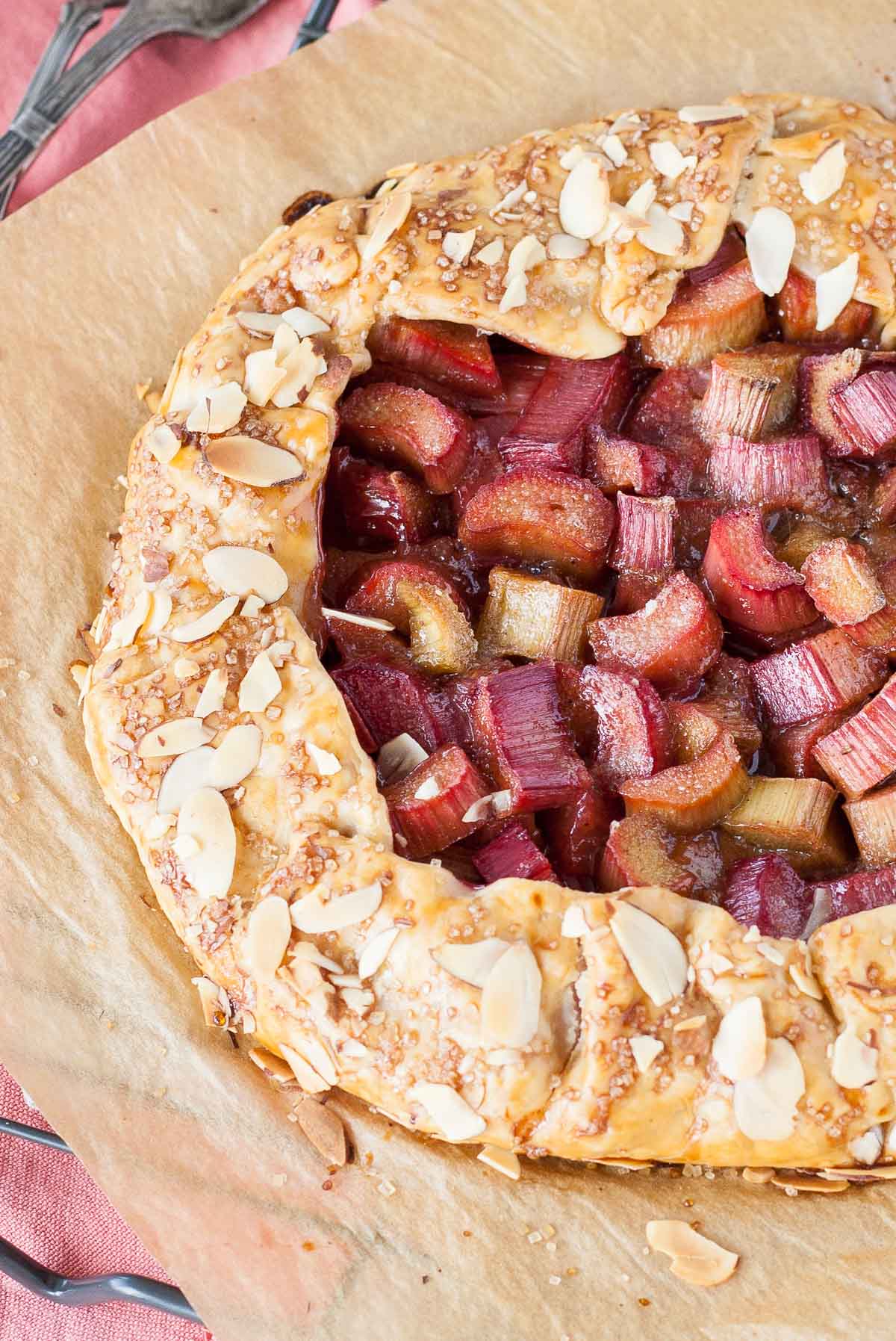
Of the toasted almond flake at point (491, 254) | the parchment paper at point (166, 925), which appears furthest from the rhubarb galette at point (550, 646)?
the parchment paper at point (166, 925)

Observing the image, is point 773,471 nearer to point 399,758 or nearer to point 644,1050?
point 399,758

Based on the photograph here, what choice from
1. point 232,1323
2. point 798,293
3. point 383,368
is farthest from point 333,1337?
point 798,293

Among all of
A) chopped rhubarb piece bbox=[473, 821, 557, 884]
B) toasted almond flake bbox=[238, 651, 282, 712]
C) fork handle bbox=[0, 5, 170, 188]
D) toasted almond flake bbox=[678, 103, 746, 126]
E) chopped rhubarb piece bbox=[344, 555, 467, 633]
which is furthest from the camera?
fork handle bbox=[0, 5, 170, 188]

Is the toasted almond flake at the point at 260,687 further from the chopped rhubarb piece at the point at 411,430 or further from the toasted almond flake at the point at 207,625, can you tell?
the chopped rhubarb piece at the point at 411,430

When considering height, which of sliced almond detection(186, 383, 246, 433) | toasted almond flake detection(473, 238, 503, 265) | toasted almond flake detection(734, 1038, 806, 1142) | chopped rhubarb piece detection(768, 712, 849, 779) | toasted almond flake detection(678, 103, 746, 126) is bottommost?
toasted almond flake detection(734, 1038, 806, 1142)

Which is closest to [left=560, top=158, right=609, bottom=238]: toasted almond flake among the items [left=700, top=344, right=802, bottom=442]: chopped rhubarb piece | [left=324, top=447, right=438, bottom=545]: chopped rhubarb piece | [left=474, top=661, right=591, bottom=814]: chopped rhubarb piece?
[left=700, top=344, right=802, bottom=442]: chopped rhubarb piece

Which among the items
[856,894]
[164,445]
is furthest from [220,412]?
[856,894]

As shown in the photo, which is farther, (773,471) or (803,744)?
(773,471)

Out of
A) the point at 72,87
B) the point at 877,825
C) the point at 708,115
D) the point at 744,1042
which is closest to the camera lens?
the point at 744,1042

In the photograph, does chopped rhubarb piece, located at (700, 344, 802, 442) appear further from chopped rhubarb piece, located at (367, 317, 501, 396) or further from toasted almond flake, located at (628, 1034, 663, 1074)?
toasted almond flake, located at (628, 1034, 663, 1074)
